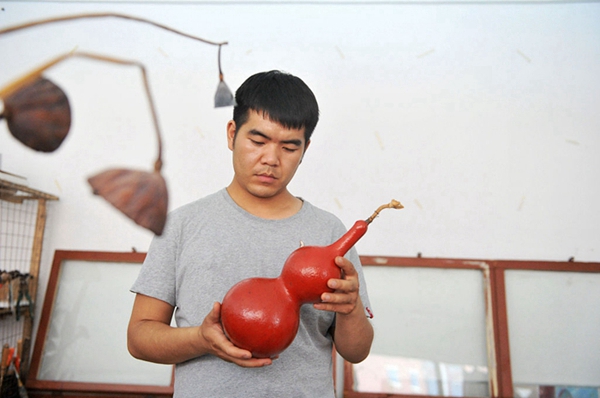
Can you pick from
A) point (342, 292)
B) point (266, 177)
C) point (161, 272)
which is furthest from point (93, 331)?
point (342, 292)

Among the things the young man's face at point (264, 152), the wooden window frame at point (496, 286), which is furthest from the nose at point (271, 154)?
the wooden window frame at point (496, 286)

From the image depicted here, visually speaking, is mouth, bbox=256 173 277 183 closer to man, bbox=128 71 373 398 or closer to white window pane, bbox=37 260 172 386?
man, bbox=128 71 373 398

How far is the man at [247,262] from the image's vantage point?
81cm

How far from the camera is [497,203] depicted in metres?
2.13

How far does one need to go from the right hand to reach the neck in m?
0.33

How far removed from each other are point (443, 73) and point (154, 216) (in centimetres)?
222

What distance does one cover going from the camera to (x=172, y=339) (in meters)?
0.78

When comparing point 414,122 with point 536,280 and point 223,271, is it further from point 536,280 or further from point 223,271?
point 223,271

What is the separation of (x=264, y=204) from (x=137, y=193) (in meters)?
0.74

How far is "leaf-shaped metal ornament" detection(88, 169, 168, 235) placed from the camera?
227 mm

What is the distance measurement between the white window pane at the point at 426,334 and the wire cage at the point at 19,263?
136 cm

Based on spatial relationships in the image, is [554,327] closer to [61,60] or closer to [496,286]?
[496,286]

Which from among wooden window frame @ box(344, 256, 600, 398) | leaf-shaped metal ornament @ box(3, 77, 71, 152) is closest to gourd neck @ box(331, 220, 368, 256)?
leaf-shaped metal ornament @ box(3, 77, 71, 152)

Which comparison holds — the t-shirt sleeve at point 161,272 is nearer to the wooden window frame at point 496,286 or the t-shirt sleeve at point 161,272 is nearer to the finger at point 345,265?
the finger at point 345,265
